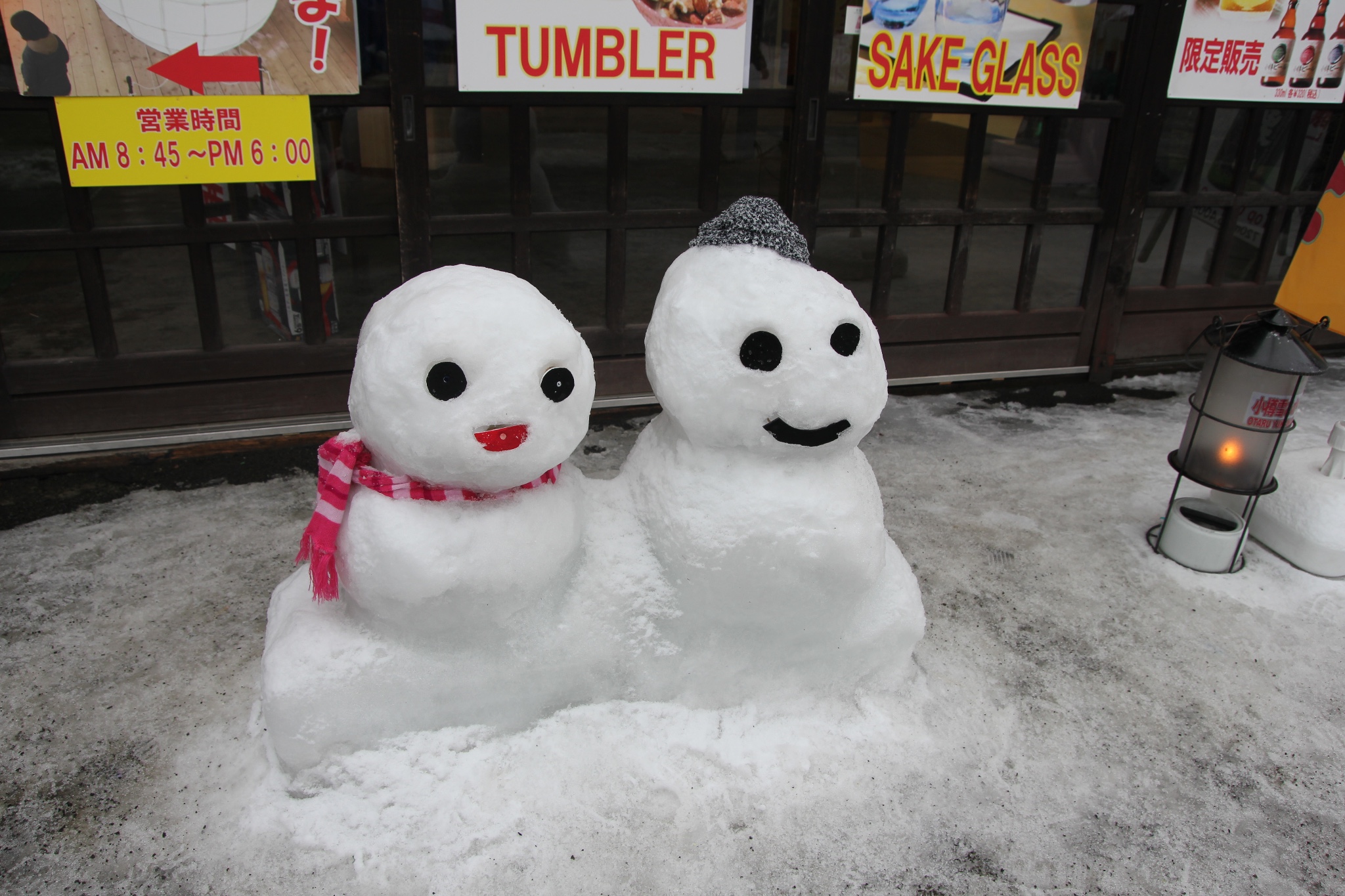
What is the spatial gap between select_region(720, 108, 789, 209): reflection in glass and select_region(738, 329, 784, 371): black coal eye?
8.05ft

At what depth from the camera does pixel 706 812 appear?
91.5 inches

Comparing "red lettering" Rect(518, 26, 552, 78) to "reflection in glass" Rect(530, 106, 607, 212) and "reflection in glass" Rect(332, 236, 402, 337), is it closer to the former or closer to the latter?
"reflection in glass" Rect(530, 106, 607, 212)

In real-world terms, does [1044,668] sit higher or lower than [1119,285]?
lower

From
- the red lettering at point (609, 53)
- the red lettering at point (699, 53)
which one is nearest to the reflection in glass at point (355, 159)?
the red lettering at point (609, 53)

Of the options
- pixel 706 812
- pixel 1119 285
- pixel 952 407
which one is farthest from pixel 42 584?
pixel 1119 285

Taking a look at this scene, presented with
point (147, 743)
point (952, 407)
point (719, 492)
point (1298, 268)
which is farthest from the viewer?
point (952, 407)

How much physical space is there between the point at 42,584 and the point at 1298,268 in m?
4.90

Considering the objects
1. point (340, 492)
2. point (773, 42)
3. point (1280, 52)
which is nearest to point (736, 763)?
point (340, 492)

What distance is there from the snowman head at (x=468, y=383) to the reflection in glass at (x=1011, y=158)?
3576mm

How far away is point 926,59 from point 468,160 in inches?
89.5

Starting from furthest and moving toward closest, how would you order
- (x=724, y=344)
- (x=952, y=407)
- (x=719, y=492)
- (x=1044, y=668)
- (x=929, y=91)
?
1. (x=952, y=407)
2. (x=929, y=91)
3. (x=1044, y=668)
4. (x=719, y=492)
5. (x=724, y=344)

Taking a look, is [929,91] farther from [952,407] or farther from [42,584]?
[42,584]

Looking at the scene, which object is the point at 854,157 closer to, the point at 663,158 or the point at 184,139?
the point at 663,158

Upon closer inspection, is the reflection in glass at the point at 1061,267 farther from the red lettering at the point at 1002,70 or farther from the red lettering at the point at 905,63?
the red lettering at the point at 905,63
